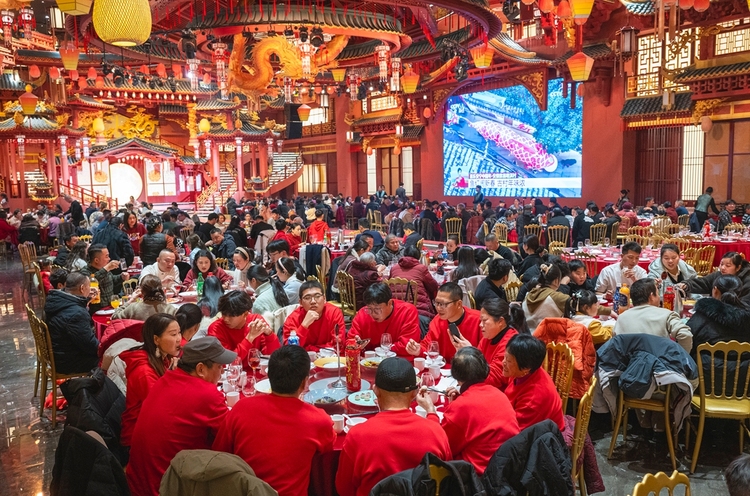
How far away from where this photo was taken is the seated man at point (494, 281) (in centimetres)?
494

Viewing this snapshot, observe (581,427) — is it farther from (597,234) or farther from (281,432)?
(597,234)

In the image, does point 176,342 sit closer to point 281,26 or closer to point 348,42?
point 281,26

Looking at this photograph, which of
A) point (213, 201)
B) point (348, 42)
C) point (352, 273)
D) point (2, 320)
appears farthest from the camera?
point (213, 201)

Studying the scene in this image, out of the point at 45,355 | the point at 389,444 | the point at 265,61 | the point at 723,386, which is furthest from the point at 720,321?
the point at 265,61

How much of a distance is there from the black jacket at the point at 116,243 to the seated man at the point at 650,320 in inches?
249

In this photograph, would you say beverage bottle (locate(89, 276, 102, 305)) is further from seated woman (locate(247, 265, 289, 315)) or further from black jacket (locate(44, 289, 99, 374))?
seated woman (locate(247, 265, 289, 315))

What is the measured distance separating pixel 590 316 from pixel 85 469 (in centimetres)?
364

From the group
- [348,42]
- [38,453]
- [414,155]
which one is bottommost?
[38,453]

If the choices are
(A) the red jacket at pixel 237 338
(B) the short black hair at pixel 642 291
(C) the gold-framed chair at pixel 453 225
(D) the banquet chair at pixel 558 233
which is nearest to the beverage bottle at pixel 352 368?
(A) the red jacket at pixel 237 338

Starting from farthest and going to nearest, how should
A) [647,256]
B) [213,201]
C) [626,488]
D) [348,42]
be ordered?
[213,201], [348,42], [647,256], [626,488]

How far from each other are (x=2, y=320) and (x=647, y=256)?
863 centimetres

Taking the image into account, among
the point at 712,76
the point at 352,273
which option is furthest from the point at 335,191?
the point at 352,273

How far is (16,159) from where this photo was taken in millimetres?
20719

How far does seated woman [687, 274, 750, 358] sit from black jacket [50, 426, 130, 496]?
366cm
